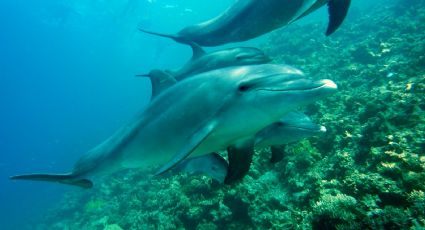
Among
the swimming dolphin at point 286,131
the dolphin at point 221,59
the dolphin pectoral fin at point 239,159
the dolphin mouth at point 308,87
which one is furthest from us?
the dolphin at point 221,59

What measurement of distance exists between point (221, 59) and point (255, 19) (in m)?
1.11

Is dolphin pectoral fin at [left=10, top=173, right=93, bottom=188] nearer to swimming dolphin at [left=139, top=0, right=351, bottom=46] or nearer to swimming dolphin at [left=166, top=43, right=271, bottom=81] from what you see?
swimming dolphin at [left=166, top=43, right=271, bottom=81]

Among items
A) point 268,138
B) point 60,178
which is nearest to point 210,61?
point 268,138

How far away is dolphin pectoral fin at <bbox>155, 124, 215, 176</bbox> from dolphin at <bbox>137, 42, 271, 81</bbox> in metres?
2.30

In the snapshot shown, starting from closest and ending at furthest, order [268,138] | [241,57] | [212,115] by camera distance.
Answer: [212,115], [268,138], [241,57]

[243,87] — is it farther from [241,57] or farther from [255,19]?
[241,57]

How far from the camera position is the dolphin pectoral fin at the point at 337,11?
157 inches

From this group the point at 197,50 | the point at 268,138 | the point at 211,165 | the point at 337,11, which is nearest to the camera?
the point at 337,11

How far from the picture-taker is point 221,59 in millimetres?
5242

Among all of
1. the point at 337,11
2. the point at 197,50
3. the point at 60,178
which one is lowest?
the point at 60,178

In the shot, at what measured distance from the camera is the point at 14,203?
4403 cm

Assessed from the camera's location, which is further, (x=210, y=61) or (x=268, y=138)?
(x=210, y=61)

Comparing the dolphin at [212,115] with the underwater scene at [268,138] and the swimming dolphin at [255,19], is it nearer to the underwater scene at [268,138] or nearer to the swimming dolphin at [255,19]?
the underwater scene at [268,138]

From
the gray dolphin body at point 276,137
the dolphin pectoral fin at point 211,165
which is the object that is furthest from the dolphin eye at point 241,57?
the dolphin pectoral fin at point 211,165
